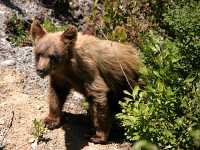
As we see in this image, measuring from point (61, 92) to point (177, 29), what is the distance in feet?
5.43

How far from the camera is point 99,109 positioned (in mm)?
6406

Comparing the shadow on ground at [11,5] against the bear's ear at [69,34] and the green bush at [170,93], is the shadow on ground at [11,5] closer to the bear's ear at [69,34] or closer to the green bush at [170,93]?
the bear's ear at [69,34]

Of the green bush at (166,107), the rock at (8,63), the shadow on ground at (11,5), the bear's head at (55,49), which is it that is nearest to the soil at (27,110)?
the rock at (8,63)

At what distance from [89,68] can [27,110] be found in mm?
1146

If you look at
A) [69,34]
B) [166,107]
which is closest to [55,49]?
[69,34]

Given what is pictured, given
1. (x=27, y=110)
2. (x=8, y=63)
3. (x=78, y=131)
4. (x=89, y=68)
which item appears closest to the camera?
(x=89, y=68)

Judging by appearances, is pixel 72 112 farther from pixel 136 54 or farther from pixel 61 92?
pixel 136 54

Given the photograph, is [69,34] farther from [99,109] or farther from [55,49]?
[99,109]

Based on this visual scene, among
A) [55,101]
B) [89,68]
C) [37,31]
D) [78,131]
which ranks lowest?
[78,131]

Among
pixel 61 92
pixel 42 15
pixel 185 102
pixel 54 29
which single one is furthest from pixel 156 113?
pixel 42 15

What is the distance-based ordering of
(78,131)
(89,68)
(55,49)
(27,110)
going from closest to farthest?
(89,68) → (55,49) → (78,131) → (27,110)

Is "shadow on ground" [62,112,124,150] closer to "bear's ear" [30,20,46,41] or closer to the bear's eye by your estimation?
the bear's eye

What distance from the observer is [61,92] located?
270 inches

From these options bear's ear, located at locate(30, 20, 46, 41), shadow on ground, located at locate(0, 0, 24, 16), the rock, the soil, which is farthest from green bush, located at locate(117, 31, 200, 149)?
shadow on ground, located at locate(0, 0, 24, 16)
